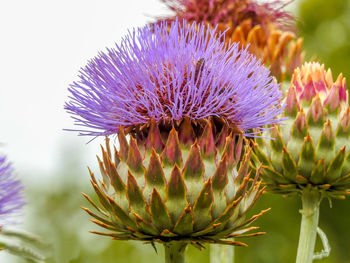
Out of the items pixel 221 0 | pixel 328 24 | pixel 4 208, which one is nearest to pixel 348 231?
pixel 328 24

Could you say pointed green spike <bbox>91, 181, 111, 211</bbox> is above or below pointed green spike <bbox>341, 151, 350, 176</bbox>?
below

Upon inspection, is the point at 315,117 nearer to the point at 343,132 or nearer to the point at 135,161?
the point at 343,132

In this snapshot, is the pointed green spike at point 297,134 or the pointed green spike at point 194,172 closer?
the pointed green spike at point 194,172

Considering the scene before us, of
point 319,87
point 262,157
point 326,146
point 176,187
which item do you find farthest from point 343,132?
point 176,187

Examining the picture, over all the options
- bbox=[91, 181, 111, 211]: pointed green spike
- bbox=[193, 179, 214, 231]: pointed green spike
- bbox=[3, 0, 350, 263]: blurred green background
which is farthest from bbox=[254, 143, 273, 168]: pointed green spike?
bbox=[3, 0, 350, 263]: blurred green background

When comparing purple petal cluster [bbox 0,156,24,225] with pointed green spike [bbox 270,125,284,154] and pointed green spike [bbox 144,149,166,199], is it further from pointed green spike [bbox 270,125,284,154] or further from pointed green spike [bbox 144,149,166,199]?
pointed green spike [bbox 270,125,284,154]

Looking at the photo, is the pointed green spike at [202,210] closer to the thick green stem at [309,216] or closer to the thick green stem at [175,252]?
the thick green stem at [175,252]

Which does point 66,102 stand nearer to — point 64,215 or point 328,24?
point 64,215

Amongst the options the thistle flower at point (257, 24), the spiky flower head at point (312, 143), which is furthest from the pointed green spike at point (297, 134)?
the thistle flower at point (257, 24)
